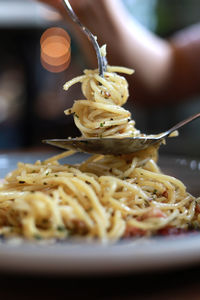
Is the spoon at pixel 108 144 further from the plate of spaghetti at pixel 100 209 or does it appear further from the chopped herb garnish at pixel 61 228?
the chopped herb garnish at pixel 61 228

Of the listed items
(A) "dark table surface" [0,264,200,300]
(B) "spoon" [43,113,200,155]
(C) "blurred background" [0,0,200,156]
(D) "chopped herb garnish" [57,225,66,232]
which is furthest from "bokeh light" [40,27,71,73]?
(A) "dark table surface" [0,264,200,300]

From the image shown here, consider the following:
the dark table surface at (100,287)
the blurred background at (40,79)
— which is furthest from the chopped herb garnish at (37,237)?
the blurred background at (40,79)

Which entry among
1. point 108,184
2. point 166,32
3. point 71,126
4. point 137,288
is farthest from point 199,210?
point 166,32

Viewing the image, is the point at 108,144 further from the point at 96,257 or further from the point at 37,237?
the point at 96,257

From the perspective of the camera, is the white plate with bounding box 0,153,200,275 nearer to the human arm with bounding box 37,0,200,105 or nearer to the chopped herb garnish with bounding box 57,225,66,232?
the chopped herb garnish with bounding box 57,225,66,232

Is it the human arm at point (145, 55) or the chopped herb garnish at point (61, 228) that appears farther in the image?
the human arm at point (145, 55)

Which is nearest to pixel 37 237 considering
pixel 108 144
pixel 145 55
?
pixel 108 144

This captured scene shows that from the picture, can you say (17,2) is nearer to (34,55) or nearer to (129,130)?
(34,55)
